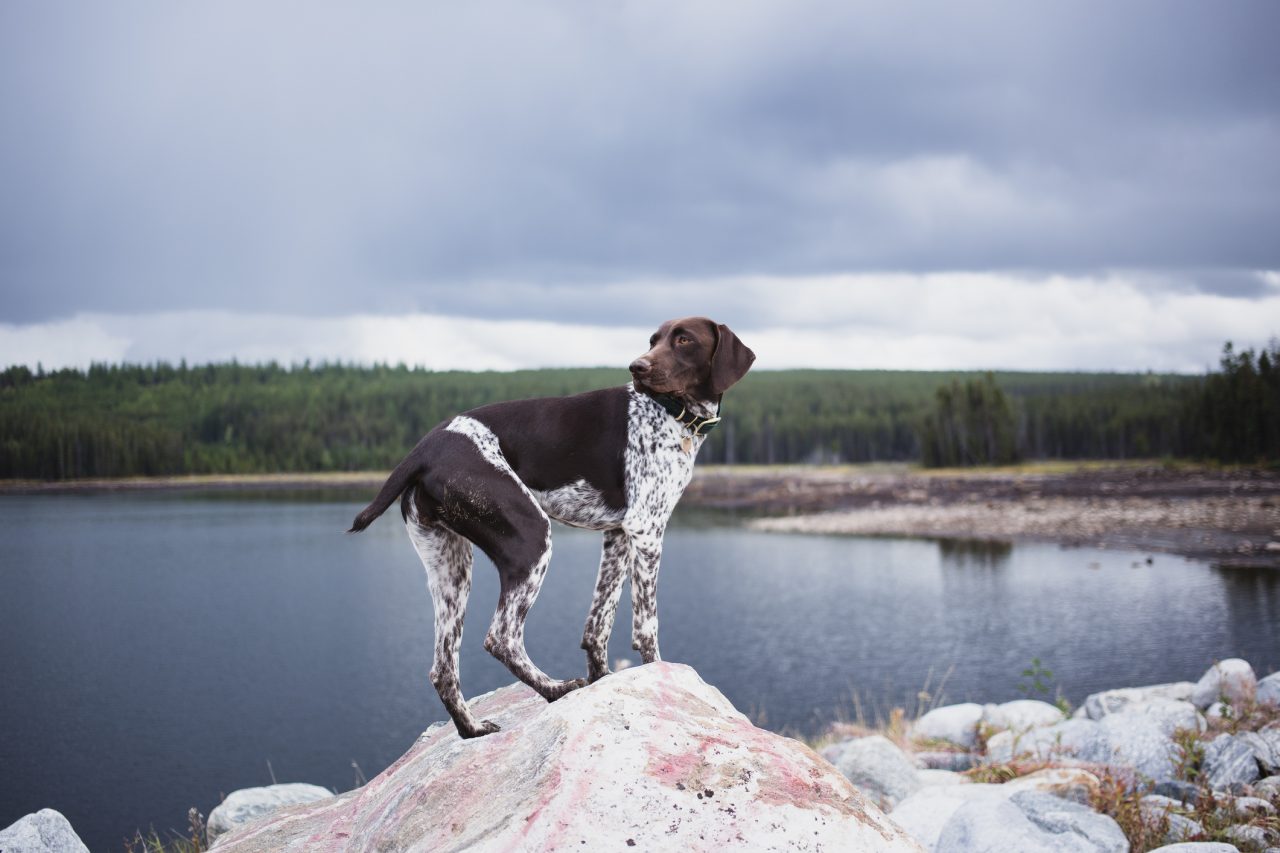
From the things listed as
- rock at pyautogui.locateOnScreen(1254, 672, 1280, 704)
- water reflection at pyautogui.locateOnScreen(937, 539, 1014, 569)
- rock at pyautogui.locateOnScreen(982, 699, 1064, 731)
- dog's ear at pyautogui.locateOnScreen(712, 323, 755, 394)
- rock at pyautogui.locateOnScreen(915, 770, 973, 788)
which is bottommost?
water reflection at pyautogui.locateOnScreen(937, 539, 1014, 569)

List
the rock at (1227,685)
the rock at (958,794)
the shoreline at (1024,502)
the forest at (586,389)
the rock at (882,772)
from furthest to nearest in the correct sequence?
1. the forest at (586,389)
2. the shoreline at (1024,502)
3. the rock at (1227,685)
4. the rock at (882,772)
5. the rock at (958,794)

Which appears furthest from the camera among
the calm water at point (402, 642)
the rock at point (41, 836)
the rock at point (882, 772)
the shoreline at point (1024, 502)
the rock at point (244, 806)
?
the shoreline at point (1024, 502)

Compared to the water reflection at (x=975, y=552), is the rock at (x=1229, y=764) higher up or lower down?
higher up

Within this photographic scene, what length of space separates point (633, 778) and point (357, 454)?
457 ft

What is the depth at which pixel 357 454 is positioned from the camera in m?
138

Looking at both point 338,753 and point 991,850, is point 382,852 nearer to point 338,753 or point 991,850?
point 991,850

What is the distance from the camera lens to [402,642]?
1171 inches

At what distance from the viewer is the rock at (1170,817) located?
7.60 metres

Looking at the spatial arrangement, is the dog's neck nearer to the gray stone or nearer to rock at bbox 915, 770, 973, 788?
the gray stone

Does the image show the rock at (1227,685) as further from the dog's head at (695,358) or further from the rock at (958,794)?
the dog's head at (695,358)

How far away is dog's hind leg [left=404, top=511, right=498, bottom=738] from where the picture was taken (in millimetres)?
5223

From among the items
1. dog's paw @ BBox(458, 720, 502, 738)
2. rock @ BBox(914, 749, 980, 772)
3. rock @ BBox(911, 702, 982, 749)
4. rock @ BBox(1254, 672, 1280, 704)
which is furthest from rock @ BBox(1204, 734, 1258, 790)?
dog's paw @ BBox(458, 720, 502, 738)

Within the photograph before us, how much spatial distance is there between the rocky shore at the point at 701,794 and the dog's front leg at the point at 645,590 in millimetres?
333

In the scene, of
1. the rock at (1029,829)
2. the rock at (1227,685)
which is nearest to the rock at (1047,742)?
the rock at (1227,685)
